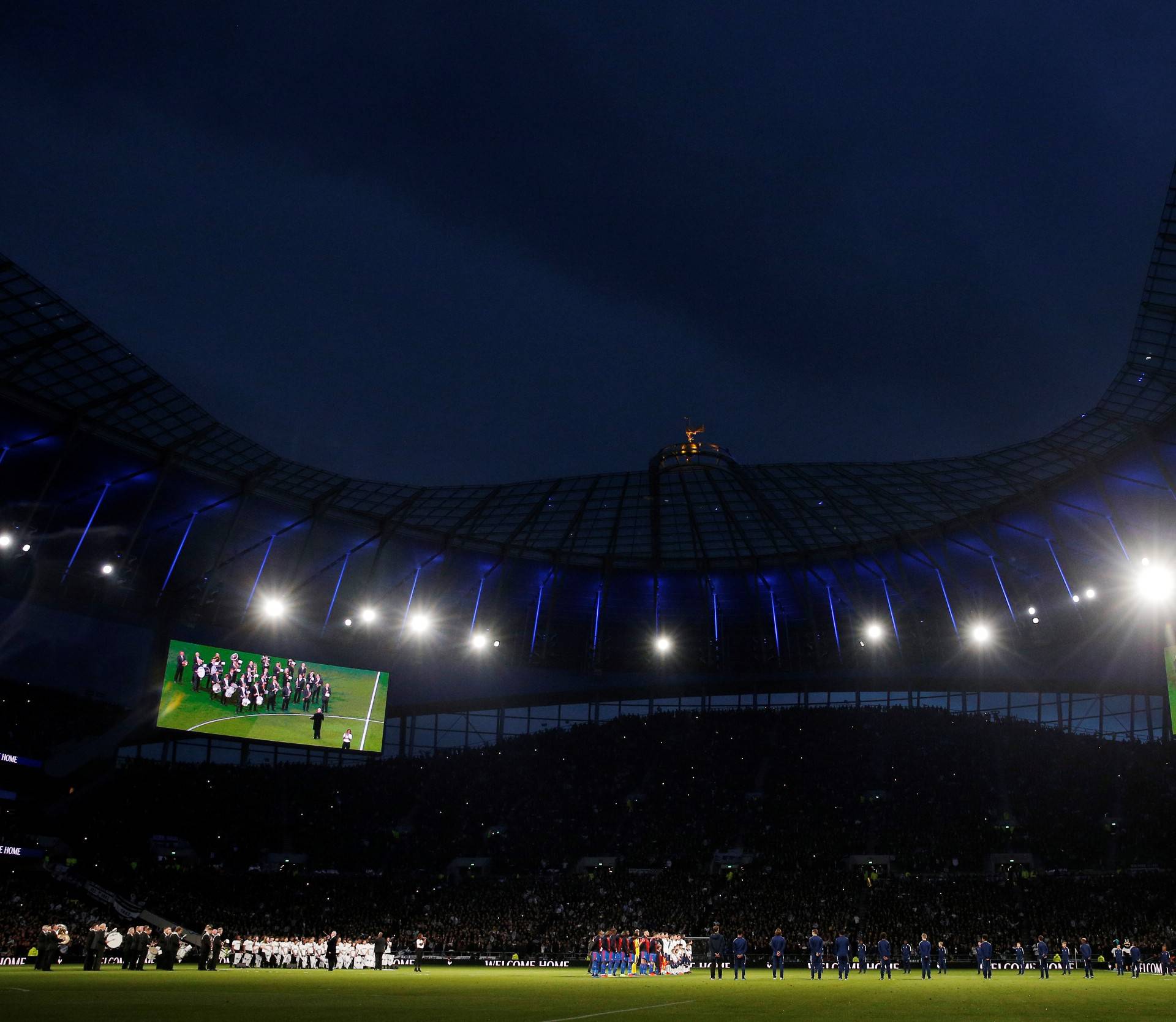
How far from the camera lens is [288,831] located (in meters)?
65.6

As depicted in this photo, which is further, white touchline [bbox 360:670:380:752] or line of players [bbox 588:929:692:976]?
white touchline [bbox 360:670:380:752]

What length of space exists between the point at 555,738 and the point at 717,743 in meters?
11.1

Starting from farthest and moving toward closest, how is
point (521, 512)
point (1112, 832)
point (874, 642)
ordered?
point (874, 642) < point (521, 512) < point (1112, 832)

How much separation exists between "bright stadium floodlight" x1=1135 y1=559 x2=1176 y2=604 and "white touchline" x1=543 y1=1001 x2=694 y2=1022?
39654mm

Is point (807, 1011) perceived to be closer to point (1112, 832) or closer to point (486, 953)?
point (486, 953)

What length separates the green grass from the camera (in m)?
16.2

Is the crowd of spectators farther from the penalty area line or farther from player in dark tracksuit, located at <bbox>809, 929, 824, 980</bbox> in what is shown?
player in dark tracksuit, located at <bbox>809, 929, 824, 980</bbox>

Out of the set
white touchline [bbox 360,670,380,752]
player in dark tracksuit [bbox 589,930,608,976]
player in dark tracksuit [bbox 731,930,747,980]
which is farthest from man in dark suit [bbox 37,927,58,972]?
white touchline [bbox 360,670,380,752]

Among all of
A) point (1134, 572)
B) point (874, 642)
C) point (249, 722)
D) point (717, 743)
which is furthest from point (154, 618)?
point (1134, 572)

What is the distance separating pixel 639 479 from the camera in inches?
2320

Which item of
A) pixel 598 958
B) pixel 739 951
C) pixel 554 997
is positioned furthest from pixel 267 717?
pixel 554 997

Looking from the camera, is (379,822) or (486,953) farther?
(379,822)

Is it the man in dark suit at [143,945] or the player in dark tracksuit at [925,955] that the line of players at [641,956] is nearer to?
the player in dark tracksuit at [925,955]

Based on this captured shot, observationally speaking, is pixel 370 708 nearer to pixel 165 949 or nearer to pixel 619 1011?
pixel 165 949
